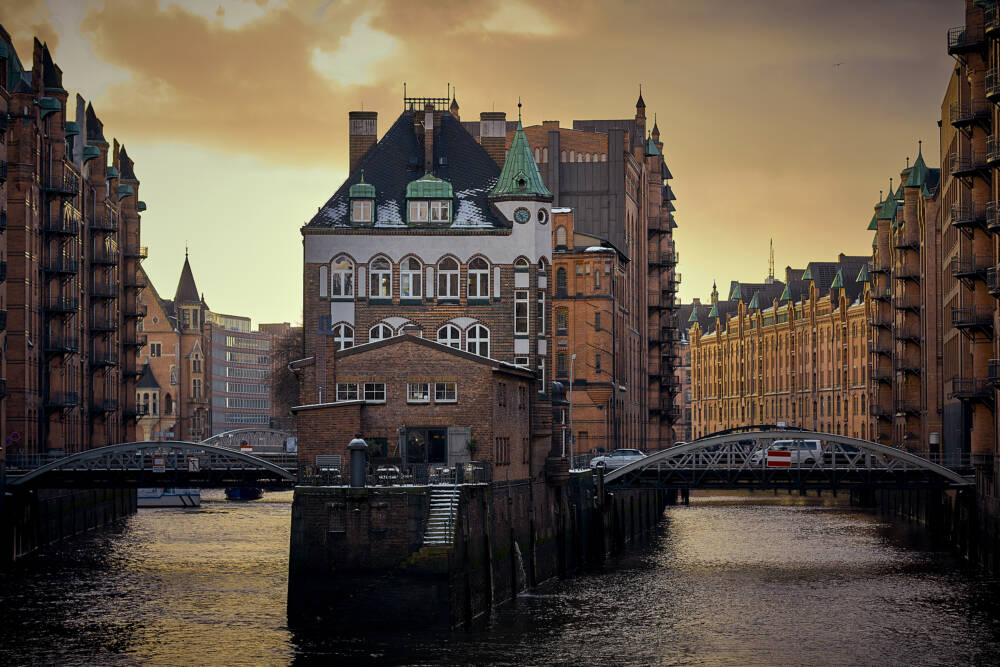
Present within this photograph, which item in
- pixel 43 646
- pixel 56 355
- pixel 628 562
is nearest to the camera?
pixel 43 646

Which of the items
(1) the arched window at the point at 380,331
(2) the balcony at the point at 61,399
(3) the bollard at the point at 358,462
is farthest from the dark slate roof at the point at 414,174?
(3) the bollard at the point at 358,462

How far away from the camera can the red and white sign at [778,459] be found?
293 feet

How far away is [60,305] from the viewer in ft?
344

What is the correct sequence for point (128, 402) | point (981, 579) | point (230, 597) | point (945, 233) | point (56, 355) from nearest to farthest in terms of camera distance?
1. point (230, 597)
2. point (981, 579)
3. point (56, 355)
4. point (945, 233)
5. point (128, 402)

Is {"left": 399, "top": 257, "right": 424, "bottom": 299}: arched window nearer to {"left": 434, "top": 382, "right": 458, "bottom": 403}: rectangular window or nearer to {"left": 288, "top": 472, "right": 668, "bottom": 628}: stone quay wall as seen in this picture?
{"left": 434, "top": 382, "right": 458, "bottom": 403}: rectangular window

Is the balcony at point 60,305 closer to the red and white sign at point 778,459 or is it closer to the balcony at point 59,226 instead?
the balcony at point 59,226

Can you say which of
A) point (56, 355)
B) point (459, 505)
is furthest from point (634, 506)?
point (459, 505)

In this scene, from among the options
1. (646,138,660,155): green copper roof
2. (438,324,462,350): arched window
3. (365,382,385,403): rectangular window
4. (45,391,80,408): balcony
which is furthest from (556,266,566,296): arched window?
(365,382,385,403): rectangular window

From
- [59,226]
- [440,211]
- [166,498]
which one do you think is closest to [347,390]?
[440,211]

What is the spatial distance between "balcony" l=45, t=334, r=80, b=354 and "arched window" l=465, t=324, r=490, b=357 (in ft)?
83.2

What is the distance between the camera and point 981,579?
78.7 metres

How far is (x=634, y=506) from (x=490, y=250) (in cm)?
2829

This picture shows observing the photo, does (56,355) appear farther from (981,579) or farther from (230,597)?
(981,579)

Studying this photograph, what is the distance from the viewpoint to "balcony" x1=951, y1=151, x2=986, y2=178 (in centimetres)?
8544
